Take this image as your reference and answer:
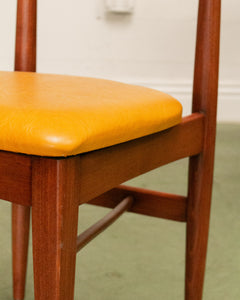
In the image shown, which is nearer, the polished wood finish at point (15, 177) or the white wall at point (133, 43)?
the polished wood finish at point (15, 177)

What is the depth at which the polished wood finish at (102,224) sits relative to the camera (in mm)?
785

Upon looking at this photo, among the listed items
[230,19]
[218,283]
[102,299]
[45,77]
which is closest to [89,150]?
[45,77]

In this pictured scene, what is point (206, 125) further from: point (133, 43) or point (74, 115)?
point (133, 43)

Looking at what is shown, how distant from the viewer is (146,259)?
1343 mm

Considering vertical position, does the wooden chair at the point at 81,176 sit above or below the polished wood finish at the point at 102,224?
above

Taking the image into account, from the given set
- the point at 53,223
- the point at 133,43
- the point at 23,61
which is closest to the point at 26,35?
the point at 23,61

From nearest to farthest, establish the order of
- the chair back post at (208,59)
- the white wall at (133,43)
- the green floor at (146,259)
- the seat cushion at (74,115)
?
the seat cushion at (74,115)
the chair back post at (208,59)
the green floor at (146,259)
the white wall at (133,43)

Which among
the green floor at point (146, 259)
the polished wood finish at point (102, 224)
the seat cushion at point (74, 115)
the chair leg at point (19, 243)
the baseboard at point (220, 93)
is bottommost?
the green floor at point (146, 259)

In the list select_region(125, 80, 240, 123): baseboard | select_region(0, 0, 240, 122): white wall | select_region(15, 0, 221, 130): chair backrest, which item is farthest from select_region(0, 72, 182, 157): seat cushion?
select_region(125, 80, 240, 123): baseboard

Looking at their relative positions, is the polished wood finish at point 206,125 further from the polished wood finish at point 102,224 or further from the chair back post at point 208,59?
the polished wood finish at point 102,224

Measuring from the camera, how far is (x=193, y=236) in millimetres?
945

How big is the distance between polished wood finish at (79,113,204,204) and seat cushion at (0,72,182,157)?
0.7 inches

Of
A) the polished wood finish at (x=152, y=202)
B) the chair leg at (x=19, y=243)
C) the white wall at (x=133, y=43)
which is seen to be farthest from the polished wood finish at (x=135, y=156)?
the white wall at (x=133, y=43)

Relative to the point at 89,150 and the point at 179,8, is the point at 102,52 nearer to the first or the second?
the point at 179,8
